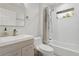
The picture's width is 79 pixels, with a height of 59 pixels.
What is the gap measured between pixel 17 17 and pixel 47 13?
1105 millimetres

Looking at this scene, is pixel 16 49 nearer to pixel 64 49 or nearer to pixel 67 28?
pixel 64 49

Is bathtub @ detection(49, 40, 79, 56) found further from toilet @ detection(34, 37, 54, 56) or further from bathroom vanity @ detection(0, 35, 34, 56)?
bathroom vanity @ detection(0, 35, 34, 56)

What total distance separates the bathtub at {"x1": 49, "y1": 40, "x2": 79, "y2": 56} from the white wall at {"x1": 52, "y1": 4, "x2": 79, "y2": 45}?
10 cm

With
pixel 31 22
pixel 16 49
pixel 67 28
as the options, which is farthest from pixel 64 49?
pixel 16 49

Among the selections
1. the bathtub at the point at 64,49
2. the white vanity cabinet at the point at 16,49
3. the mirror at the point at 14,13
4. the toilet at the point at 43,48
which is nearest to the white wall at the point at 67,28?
the bathtub at the point at 64,49

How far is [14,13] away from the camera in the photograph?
89.3 inches

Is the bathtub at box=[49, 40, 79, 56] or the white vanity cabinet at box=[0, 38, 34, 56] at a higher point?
the white vanity cabinet at box=[0, 38, 34, 56]

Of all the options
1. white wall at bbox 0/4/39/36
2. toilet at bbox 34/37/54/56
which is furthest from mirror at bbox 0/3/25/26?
toilet at bbox 34/37/54/56

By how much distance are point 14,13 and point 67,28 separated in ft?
5.09

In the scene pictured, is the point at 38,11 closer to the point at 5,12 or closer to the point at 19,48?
the point at 5,12

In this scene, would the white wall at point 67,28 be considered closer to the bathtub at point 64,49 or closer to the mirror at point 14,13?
the bathtub at point 64,49

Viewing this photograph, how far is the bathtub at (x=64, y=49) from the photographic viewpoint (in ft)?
7.81

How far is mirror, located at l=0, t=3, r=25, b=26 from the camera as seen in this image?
2.06 metres

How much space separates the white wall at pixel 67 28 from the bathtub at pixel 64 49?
104 mm
